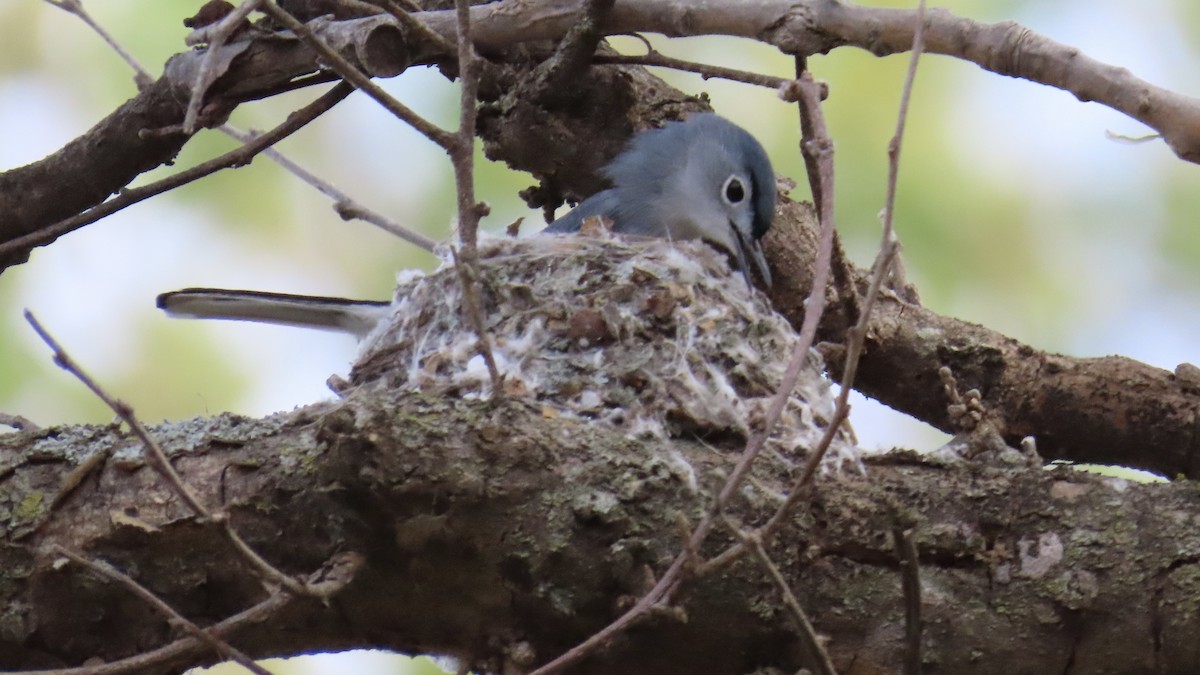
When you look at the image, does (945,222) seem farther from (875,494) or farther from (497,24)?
(875,494)

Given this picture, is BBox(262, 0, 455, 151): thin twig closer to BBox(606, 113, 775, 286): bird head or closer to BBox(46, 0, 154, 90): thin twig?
BBox(46, 0, 154, 90): thin twig

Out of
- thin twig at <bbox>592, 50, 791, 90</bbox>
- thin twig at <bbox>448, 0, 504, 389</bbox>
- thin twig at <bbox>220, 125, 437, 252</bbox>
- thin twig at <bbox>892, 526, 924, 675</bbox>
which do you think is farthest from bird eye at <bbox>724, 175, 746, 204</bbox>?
thin twig at <bbox>892, 526, 924, 675</bbox>

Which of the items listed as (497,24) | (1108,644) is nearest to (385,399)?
(1108,644)

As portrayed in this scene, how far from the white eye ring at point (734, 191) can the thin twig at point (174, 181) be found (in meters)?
1.41

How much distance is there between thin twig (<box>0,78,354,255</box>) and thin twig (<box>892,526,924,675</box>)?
1.65 meters

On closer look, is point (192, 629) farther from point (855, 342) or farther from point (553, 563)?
point (855, 342)

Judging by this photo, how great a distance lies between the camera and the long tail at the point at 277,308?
3648mm

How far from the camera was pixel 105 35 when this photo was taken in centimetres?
316

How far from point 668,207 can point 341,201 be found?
1225mm

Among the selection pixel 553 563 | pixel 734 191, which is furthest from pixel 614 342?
pixel 553 563

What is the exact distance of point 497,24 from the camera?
3.20 metres

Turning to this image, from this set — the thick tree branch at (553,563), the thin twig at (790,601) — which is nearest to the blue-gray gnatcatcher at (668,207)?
the thick tree branch at (553,563)

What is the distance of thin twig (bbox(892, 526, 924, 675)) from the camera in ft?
5.80

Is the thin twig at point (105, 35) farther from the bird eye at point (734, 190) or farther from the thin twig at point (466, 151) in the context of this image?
the bird eye at point (734, 190)
